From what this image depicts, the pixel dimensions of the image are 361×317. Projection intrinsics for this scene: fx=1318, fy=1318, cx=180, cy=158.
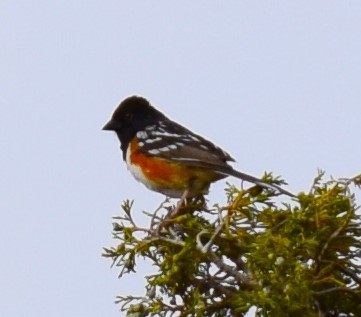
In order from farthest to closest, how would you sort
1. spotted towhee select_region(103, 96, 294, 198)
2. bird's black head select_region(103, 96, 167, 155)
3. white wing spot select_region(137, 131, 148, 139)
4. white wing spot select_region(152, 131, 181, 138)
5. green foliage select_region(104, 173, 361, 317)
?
bird's black head select_region(103, 96, 167, 155), white wing spot select_region(137, 131, 148, 139), white wing spot select_region(152, 131, 181, 138), spotted towhee select_region(103, 96, 294, 198), green foliage select_region(104, 173, 361, 317)

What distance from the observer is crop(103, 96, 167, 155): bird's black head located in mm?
8664

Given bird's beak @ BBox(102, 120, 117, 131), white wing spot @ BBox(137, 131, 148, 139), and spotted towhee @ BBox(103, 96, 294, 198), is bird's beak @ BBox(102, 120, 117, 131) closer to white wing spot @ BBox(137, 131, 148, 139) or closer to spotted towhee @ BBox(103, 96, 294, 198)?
spotted towhee @ BBox(103, 96, 294, 198)

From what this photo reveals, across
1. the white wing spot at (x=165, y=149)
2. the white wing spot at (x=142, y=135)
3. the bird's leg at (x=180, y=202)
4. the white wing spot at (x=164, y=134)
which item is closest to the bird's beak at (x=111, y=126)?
the white wing spot at (x=142, y=135)

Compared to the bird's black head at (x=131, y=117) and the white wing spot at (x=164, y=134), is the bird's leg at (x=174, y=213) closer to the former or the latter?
the white wing spot at (x=164, y=134)

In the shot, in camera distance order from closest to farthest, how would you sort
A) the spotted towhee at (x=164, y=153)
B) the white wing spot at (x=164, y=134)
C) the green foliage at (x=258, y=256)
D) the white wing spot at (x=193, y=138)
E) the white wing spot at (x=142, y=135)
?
the green foliage at (x=258, y=256) < the spotted towhee at (x=164, y=153) < the white wing spot at (x=193, y=138) < the white wing spot at (x=164, y=134) < the white wing spot at (x=142, y=135)

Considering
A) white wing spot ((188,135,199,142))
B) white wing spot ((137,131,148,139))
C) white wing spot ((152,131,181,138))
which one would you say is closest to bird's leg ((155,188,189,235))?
white wing spot ((188,135,199,142))

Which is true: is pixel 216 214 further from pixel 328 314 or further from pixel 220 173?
pixel 220 173

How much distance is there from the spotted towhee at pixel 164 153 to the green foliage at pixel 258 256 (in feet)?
4.06

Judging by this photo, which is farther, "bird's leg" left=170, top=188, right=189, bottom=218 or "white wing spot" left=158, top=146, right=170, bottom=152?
"white wing spot" left=158, top=146, right=170, bottom=152

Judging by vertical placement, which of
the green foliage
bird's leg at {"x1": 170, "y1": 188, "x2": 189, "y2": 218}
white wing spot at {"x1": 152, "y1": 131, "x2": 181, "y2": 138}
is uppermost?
white wing spot at {"x1": 152, "y1": 131, "x2": 181, "y2": 138}

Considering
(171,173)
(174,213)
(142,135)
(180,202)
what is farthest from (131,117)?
(174,213)

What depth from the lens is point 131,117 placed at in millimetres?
8719

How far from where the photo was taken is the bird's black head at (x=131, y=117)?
8664mm

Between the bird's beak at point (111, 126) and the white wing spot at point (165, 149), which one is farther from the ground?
the bird's beak at point (111, 126)
